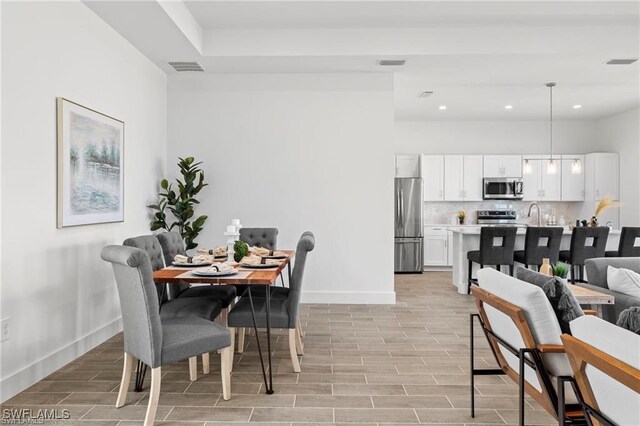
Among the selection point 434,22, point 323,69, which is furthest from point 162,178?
point 434,22

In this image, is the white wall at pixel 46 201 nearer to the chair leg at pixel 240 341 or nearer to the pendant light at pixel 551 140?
the chair leg at pixel 240 341

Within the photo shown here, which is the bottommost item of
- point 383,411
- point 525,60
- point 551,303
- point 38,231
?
point 383,411

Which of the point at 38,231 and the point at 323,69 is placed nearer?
the point at 38,231

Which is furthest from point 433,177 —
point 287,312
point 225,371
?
point 225,371

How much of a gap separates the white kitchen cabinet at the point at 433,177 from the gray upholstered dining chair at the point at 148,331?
663 cm

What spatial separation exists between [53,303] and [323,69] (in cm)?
370

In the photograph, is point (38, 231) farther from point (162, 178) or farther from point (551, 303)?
point (551, 303)

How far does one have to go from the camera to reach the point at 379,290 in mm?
5750

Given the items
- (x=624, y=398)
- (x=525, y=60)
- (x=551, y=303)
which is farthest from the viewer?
(x=525, y=60)

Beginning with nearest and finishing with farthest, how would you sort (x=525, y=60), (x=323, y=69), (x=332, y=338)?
(x=332, y=338)
(x=525, y=60)
(x=323, y=69)

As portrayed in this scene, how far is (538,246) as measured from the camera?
6.00 meters

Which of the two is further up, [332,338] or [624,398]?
[624,398]

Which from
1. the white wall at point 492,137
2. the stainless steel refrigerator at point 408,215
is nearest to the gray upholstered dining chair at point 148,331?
the stainless steel refrigerator at point 408,215

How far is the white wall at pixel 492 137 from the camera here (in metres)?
9.00
